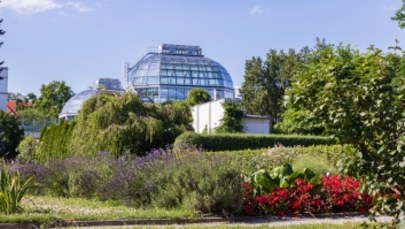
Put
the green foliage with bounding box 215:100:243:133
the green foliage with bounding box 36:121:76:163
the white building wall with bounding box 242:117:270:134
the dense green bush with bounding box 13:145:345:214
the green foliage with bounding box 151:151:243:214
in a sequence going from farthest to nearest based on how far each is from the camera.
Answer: the white building wall with bounding box 242:117:270:134 < the green foliage with bounding box 215:100:243:133 < the green foliage with bounding box 36:121:76:163 < the dense green bush with bounding box 13:145:345:214 < the green foliage with bounding box 151:151:243:214

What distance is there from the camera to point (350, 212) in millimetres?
12602

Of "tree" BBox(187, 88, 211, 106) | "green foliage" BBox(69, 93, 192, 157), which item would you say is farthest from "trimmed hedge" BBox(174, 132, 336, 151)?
"tree" BBox(187, 88, 211, 106)

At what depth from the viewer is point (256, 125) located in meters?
43.9

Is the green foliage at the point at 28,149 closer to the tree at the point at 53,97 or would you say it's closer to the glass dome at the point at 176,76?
the tree at the point at 53,97

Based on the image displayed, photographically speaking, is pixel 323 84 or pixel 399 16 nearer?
pixel 323 84

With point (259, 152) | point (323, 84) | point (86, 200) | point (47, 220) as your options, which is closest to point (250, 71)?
point (259, 152)

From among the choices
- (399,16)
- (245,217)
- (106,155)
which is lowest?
(245,217)

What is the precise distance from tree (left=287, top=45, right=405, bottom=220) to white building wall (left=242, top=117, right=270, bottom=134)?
37240mm

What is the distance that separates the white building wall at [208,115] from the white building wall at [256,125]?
6.57 ft

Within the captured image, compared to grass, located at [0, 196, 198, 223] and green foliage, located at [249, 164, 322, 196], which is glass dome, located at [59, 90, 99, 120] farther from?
green foliage, located at [249, 164, 322, 196]

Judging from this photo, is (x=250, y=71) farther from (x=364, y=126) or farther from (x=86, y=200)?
(x=364, y=126)

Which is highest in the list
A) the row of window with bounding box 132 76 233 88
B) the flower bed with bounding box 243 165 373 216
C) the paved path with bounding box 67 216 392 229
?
the row of window with bounding box 132 76 233 88

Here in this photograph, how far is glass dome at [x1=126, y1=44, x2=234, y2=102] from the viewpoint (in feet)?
281

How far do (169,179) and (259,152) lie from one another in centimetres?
1000
